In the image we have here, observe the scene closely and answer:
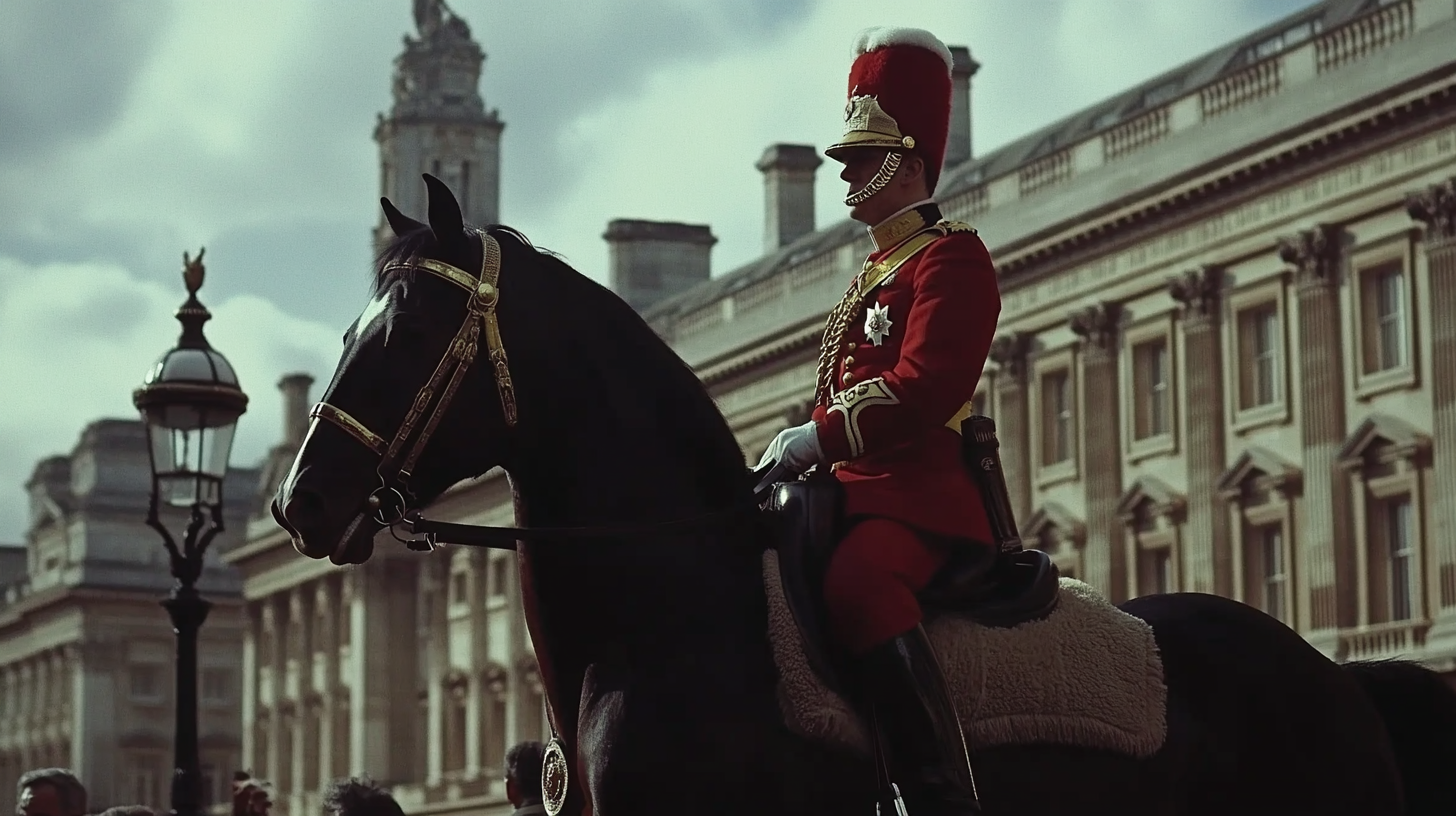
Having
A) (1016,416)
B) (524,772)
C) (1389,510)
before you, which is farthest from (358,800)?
(1016,416)

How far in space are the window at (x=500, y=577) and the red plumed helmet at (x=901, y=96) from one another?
200 feet

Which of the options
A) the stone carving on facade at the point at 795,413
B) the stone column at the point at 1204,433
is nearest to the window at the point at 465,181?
the stone carving on facade at the point at 795,413

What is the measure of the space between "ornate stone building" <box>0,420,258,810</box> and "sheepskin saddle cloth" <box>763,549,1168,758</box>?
94.3 m

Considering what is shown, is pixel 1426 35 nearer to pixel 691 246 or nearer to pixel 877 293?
pixel 877 293

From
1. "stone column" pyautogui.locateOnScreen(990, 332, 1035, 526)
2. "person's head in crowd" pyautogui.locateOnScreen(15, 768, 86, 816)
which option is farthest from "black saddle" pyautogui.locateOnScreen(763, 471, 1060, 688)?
"stone column" pyautogui.locateOnScreen(990, 332, 1035, 526)

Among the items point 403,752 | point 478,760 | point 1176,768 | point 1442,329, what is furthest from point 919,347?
point 403,752

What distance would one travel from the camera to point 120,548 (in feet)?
345

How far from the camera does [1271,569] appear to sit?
1652 inches

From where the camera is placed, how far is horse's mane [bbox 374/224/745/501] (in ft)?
21.2

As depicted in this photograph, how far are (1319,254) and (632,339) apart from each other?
35.0m

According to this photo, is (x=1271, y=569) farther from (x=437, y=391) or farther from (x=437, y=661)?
(x=437, y=391)

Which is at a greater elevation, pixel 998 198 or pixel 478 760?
pixel 998 198

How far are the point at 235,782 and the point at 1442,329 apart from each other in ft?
92.1

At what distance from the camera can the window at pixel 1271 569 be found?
136 feet
